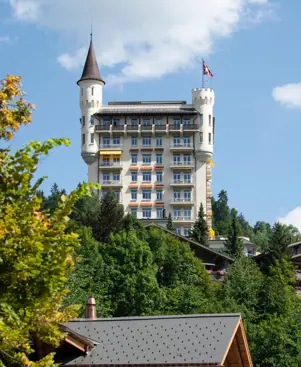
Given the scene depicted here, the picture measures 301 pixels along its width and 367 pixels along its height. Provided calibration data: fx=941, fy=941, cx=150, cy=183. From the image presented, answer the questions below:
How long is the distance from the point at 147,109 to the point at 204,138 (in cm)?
888

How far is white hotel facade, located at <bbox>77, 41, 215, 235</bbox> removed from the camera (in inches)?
4951

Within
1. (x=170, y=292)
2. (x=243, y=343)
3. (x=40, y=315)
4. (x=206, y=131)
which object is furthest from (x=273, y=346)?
(x=206, y=131)

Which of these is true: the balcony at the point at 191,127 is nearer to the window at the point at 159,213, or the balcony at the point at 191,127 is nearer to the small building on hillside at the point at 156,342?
the window at the point at 159,213

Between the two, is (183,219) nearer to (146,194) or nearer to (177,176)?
(177,176)

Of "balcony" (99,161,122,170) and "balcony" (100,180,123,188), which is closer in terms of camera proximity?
"balcony" (100,180,123,188)


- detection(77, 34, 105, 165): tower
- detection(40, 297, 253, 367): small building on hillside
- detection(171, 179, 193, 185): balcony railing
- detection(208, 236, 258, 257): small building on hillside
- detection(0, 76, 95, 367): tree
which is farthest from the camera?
detection(77, 34, 105, 165): tower

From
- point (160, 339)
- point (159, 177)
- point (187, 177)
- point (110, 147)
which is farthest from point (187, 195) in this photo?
point (160, 339)

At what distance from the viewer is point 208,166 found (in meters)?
129

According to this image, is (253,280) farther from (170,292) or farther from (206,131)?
(206,131)

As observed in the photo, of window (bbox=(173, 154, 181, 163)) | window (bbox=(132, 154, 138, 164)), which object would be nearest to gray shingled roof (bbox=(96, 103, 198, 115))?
window (bbox=(132, 154, 138, 164))

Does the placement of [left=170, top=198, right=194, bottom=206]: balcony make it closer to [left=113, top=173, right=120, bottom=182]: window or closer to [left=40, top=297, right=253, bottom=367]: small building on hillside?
[left=113, top=173, right=120, bottom=182]: window

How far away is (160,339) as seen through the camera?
A: 80.7ft

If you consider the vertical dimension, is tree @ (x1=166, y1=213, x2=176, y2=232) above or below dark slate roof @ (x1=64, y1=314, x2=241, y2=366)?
above

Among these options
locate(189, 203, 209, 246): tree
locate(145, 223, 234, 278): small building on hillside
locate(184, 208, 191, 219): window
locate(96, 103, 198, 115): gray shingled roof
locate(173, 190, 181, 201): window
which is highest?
locate(96, 103, 198, 115): gray shingled roof
